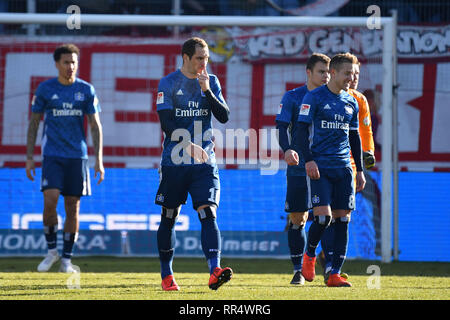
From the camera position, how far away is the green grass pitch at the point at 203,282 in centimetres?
568

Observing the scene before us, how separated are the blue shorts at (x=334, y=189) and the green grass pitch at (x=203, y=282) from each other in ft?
2.11

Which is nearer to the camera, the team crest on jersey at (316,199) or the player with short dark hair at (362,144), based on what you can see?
the team crest on jersey at (316,199)

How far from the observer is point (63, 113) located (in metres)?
7.99

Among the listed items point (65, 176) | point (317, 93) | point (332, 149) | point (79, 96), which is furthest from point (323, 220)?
point (79, 96)

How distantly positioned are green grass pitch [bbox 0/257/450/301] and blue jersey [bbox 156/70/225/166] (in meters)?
1.00

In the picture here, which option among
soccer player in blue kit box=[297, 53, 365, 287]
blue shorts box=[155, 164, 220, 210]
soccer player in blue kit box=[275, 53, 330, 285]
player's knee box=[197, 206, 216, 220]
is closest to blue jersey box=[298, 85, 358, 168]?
soccer player in blue kit box=[297, 53, 365, 287]

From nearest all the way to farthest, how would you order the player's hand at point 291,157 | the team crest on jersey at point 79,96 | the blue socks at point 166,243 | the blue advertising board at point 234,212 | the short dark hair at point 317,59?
the blue socks at point 166,243
the player's hand at point 291,157
the short dark hair at point 317,59
the team crest on jersey at point 79,96
the blue advertising board at point 234,212

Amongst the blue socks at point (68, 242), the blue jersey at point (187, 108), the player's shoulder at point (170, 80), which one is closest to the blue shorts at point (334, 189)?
the blue jersey at point (187, 108)

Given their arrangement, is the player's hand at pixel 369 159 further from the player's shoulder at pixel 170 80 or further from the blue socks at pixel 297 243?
the player's shoulder at pixel 170 80

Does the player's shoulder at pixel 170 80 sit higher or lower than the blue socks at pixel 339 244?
higher

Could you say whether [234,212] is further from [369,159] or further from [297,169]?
[297,169]

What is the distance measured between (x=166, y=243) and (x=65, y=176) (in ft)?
6.97

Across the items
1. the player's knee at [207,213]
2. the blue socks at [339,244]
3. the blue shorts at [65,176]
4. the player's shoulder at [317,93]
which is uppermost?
the player's shoulder at [317,93]
